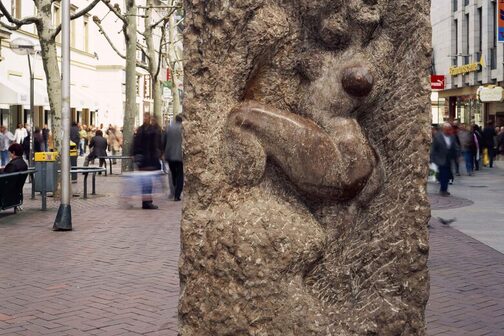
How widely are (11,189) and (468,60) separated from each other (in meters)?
32.0

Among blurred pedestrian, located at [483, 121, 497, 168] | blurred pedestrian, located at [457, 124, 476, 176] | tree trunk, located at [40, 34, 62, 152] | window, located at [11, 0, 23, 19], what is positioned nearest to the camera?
tree trunk, located at [40, 34, 62, 152]

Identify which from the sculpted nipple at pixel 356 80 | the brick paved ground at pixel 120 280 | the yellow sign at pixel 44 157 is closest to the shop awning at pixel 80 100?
the yellow sign at pixel 44 157

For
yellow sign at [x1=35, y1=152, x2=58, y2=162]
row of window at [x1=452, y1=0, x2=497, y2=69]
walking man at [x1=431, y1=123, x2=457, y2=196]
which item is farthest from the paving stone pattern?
row of window at [x1=452, y1=0, x2=497, y2=69]

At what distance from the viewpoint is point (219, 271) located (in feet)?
11.7

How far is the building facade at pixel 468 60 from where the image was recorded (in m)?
36.4

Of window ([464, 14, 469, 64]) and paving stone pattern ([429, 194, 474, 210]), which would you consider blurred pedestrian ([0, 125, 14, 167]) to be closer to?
paving stone pattern ([429, 194, 474, 210])

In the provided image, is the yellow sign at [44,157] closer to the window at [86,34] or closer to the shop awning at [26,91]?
the shop awning at [26,91]

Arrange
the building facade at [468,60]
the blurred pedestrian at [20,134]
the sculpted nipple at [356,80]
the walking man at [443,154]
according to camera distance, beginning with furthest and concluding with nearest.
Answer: the building facade at [468,60] < the blurred pedestrian at [20,134] < the walking man at [443,154] < the sculpted nipple at [356,80]

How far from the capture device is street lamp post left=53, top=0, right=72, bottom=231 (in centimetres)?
1181

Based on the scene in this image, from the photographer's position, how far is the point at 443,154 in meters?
17.6

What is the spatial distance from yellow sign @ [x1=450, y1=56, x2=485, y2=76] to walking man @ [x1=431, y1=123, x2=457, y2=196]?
20479mm

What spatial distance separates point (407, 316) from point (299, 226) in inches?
27.5

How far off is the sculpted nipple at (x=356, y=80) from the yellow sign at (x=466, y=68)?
1422 inches

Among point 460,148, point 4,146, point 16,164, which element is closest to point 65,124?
point 16,164
